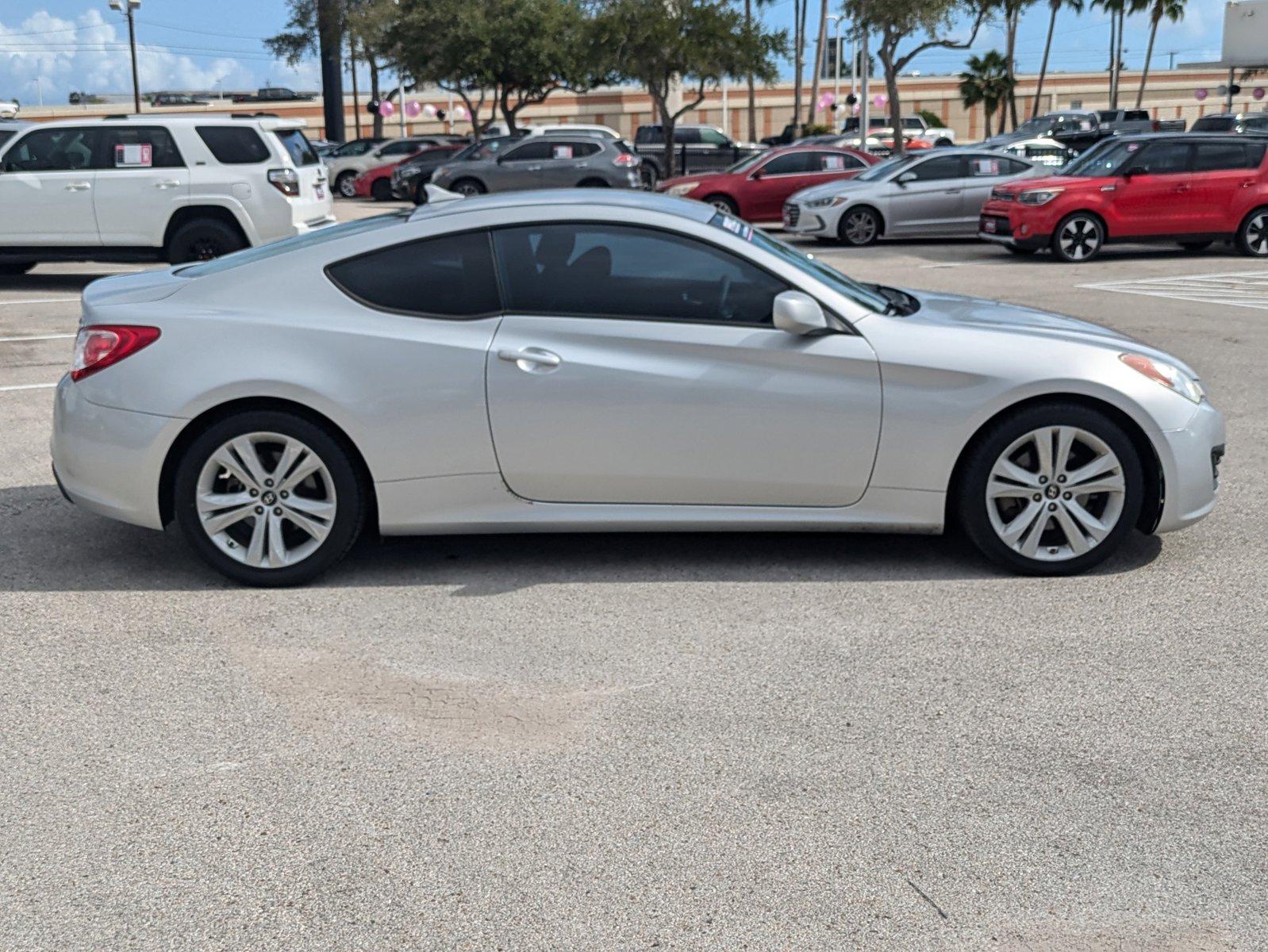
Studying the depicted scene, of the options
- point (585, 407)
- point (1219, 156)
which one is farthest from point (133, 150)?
point (1219, 156)

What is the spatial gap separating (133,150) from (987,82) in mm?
52500

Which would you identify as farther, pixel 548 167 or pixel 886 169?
pixel 548 167

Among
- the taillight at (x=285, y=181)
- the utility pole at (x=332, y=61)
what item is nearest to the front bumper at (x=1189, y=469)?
the taillight at (x=285, y=181)

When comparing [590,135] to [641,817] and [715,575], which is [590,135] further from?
[641,817]

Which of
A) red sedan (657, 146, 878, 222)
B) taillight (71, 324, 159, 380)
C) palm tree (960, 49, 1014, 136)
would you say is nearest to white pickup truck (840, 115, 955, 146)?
palm tree (960, 49, 1014, 136)

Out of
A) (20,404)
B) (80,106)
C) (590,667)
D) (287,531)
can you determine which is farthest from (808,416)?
(80,106)

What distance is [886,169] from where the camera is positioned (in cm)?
2238

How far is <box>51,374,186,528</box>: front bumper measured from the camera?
5.40 meters

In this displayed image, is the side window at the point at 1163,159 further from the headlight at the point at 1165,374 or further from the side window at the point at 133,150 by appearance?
the headlight at the point at 1165,374

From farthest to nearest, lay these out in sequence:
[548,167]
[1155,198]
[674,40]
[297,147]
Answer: [674,40] < [548,167] < [1155,198] < [297,147]

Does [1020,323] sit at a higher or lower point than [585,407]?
higher

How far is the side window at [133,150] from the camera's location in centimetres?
1552

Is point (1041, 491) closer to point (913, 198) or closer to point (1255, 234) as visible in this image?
point (1255, 234)

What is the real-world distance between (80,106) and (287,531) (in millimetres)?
102139
